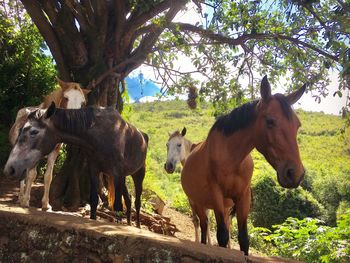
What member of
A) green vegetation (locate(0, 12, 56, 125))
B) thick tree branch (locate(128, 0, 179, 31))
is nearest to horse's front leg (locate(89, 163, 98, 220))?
thick tree branch (locate(128, 0, 179, 31))

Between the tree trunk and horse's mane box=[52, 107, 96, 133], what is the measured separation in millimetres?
2728

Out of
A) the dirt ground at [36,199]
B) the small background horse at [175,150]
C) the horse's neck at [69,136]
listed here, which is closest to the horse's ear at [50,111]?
the horse's neck at [69,136]

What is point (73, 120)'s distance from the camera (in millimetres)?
4980

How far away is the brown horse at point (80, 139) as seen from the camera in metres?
4.64

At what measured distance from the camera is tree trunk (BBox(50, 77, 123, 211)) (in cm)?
788

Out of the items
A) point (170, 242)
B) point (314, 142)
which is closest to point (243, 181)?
point (170, 242)

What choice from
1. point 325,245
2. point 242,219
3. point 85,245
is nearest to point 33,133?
point 85,245

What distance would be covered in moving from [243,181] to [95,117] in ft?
7.37

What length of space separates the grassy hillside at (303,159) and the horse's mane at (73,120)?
4.50 meters

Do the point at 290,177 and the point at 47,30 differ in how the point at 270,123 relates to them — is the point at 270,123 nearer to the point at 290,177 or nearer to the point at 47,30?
the point at 290,177

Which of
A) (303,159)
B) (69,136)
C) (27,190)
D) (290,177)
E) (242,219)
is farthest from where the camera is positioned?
(303,159)

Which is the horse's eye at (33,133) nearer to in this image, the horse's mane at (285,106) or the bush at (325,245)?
the horse's mane at (285,106)

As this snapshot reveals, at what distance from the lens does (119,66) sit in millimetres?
8547

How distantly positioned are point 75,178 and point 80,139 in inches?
127
